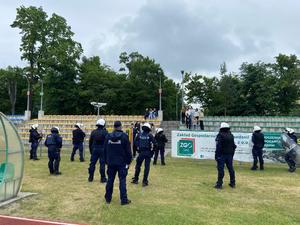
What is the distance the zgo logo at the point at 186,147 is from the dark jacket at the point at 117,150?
805 cm

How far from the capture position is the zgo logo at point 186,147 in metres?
14.8

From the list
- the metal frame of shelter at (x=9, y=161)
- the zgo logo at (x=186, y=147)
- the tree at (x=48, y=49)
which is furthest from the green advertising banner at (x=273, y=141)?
the tree at (x=48, y=49)

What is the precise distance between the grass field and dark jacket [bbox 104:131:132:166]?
3.43 feet

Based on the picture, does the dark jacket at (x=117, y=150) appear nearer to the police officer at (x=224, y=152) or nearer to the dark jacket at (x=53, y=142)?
the police officer at (x=224, y=152)

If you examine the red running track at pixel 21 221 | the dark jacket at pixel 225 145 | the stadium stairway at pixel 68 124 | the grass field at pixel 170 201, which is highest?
the stadium stairway at pixel 68 124

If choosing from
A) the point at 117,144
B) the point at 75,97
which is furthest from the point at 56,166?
the point at 75,97

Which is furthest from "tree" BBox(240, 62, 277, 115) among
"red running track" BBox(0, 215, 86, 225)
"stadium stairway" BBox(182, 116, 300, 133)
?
"red running track" BBox(0, 215, 86, 225)

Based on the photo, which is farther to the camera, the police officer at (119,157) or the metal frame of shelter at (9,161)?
the metal frame of shelter at (9,161)

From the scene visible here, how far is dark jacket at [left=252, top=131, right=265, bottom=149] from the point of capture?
13.0 meters

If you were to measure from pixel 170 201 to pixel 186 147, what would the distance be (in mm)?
7487

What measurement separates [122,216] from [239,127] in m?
18.9

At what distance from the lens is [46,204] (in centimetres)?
721

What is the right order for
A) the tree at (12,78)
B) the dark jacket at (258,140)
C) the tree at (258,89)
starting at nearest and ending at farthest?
the dark jacket at (258,140)
the tree at (258,89)
the tree at (12,78)

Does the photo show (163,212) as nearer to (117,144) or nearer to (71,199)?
(117,144)
